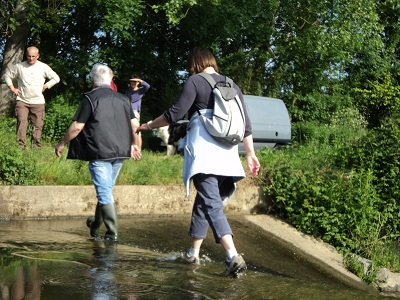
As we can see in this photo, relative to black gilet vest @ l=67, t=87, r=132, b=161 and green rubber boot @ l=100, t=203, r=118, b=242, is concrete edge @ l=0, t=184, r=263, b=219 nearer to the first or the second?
green rubber boot @ l=100, t=203, r=118, b=242

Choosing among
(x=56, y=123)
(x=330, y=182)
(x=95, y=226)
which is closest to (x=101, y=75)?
(x=95, y=226)

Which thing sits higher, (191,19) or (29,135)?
(191,19)

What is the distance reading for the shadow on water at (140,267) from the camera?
5711mm

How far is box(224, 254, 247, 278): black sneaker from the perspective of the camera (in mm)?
6477

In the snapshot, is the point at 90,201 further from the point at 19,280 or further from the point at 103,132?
the point at 19,280

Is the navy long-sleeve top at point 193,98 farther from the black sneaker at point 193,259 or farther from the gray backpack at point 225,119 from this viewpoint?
the black sneaker at point 193,259

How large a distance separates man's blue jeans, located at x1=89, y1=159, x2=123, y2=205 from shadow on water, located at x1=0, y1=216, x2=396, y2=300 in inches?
18.8

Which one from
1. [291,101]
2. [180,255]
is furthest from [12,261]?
[291,101]

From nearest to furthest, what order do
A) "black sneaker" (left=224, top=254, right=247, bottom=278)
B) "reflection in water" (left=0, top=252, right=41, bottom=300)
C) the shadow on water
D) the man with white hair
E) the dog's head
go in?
"reflection in water" (left=0, top=252, right=41, bottom=300) < the shadow on water < "black sneaker" (left=224, top=254, right=247, bottom=278) < the dog's head < the man with white hair

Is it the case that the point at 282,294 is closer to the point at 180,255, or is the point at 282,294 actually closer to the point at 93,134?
the point at 180,255

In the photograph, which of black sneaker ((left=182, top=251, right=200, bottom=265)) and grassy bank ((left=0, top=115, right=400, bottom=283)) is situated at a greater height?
grassy bank ((left=0, top=115, right=400, bottom=283))

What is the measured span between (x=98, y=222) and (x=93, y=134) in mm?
1004

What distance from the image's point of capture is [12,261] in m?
6.68

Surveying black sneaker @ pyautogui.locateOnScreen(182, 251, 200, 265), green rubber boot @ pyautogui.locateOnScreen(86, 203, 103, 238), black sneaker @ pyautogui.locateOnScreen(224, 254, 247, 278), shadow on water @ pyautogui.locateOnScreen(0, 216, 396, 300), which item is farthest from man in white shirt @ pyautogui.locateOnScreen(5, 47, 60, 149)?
black sneaker @ pyautogui.locateOnScreen(224, 254, 247, 278)
